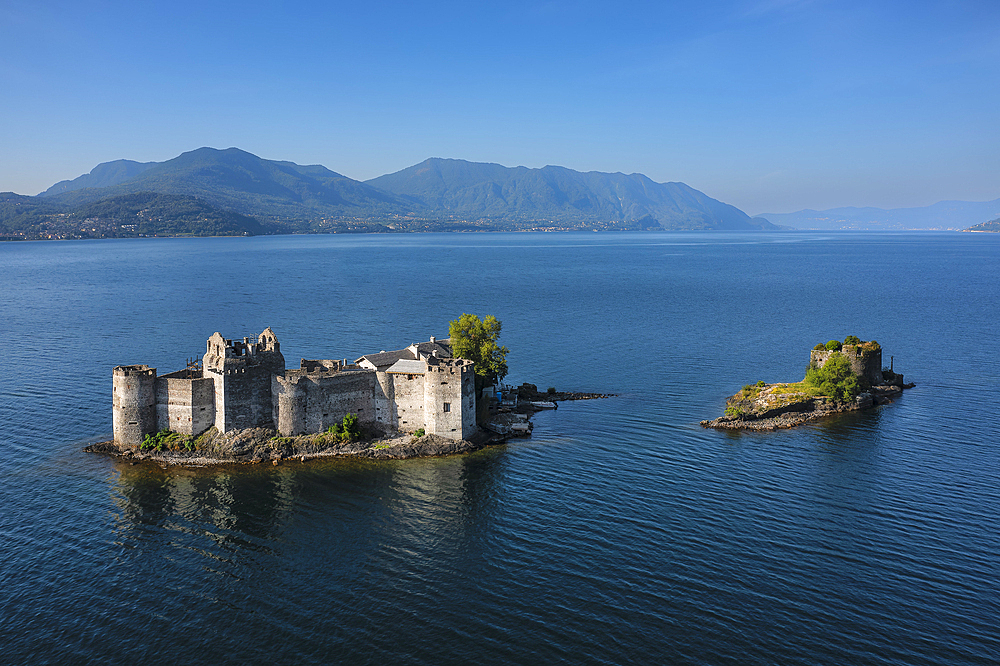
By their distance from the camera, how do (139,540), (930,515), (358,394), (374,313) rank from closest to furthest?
(139,540) → (930,515) → (358,394) → (374,313)

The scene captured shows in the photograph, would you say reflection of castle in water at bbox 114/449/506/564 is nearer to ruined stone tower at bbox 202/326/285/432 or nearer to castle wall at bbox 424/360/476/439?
castle wall at bbox 424/360/476/439

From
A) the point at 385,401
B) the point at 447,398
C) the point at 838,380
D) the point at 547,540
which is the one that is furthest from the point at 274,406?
the point at 838,380

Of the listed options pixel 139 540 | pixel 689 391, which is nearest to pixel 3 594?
pixel 139 540

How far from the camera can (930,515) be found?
42938mm

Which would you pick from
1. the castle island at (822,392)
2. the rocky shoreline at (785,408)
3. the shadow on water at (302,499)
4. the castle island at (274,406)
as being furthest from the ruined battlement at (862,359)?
the castle island at (274,406)

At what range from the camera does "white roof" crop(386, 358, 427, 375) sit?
5600cm

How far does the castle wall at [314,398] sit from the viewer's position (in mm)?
53812

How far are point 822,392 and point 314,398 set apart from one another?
177 feet

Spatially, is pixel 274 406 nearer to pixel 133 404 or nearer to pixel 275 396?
pixel 275 396

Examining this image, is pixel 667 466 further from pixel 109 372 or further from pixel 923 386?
pixel 109 372

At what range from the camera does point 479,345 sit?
67688 millimetres

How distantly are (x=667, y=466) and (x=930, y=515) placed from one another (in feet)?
59.4

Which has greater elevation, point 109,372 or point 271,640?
point 109,372

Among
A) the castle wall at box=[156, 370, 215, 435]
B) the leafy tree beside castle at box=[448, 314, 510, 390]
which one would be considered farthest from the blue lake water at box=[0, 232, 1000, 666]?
the leafy tree beside castle at box=[448, 314, 510, 390]
